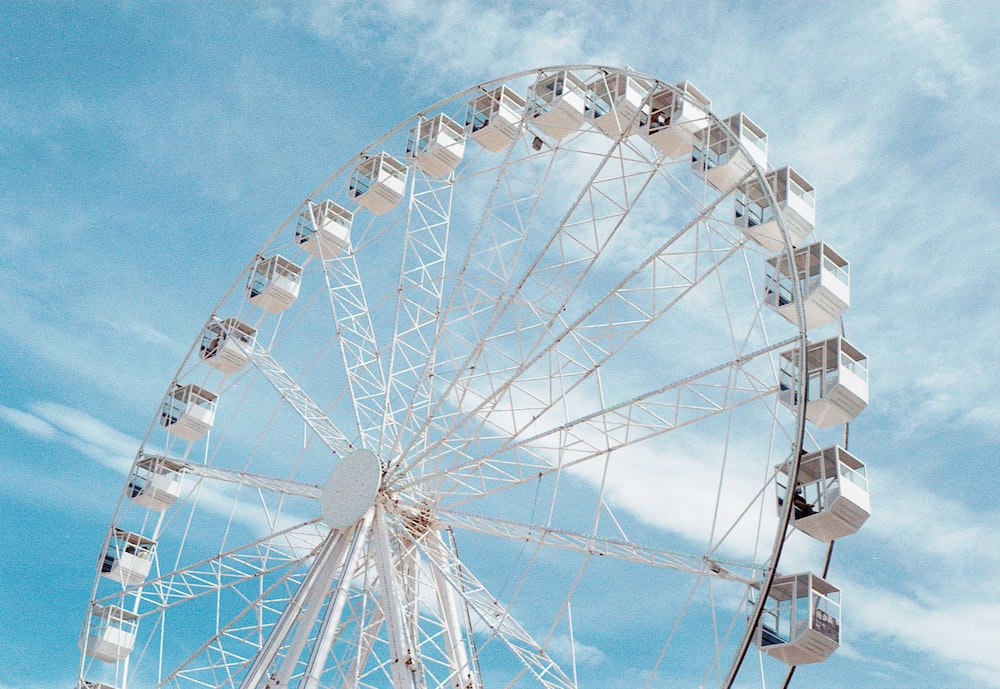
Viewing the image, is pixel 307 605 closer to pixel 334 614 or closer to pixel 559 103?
pixel 334 614

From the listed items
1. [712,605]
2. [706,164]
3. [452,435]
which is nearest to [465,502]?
[452,435]

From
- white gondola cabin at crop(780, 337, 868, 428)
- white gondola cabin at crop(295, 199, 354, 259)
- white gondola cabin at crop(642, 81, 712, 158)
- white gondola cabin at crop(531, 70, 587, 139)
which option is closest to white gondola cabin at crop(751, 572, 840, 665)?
white gondola cabin at crop(780, 337, 868, 428)

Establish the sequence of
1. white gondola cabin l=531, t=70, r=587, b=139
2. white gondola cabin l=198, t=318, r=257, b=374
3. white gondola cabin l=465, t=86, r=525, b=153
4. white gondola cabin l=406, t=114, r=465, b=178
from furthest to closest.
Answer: white gondola cabin l=198, t=318, r=257, b=374
white gondola cabin l=406, t=114, r=465, b=178
white gondola cabin l=465, t=86, r=525, b=153
white gondola cabin l=531, t=70, r=587, b=139

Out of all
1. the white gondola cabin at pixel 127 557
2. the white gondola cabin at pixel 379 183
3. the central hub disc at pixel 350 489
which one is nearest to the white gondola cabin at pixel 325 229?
the white gondola cabin at pixel 379 183

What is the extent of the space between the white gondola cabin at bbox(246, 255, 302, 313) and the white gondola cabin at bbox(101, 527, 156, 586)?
583 centimetres

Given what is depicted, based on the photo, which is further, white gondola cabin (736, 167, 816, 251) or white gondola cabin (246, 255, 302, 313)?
white gondola cabin (246, 255, 302, 313)

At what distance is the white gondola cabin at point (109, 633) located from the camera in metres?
28.1

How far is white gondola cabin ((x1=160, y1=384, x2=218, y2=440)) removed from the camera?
2855cm

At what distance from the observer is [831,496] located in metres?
17.9

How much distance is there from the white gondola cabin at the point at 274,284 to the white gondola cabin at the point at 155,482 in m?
3.99

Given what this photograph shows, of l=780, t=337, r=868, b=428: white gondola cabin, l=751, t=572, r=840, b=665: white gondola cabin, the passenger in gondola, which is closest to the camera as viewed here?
l=751, t=572, r=840, b=665: white gondola cabin

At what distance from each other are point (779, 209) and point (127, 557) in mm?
16488

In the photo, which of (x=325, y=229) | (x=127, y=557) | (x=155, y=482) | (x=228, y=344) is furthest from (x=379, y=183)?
(x=127, y=557)

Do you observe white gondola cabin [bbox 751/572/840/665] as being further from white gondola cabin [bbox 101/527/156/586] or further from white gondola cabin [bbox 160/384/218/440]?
white gondola cabin [bbox 101/527/156/586]
